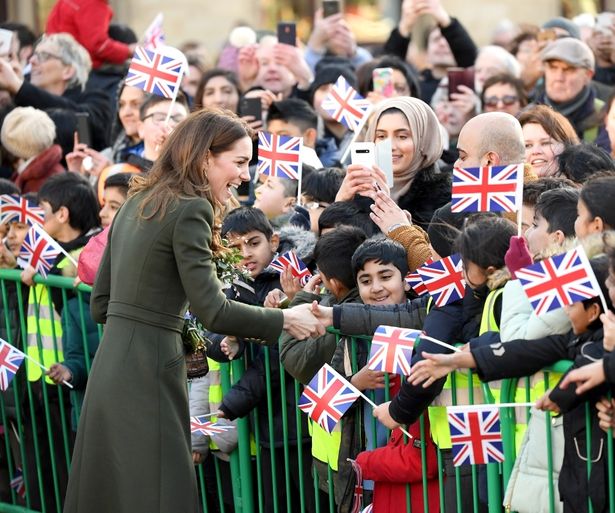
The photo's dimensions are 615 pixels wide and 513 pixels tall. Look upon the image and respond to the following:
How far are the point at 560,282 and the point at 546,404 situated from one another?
1.30ft

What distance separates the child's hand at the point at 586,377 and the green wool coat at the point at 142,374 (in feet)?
4.42

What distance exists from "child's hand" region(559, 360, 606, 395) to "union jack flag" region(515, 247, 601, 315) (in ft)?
0.75

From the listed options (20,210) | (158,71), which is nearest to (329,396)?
(20,210)

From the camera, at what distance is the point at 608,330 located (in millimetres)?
4418

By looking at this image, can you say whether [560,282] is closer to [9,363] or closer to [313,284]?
[313,284]

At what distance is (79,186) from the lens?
7.81 meters

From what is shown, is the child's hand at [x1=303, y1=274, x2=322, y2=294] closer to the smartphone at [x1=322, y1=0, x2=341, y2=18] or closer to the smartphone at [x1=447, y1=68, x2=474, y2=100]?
→ the smartphone at [x1=447, y1=68, x2=474, y2=100]

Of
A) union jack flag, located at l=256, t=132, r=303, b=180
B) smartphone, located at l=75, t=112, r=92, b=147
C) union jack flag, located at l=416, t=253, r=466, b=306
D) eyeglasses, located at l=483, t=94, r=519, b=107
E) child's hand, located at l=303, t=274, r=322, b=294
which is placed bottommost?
union jack flag, located at l=416, t=253, r=466, b=306

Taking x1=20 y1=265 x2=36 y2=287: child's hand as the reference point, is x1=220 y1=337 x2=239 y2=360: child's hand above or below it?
below

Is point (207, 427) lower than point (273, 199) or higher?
lower

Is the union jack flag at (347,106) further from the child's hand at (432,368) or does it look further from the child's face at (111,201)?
the child's hand at (432,368)

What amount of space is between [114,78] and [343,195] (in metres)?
5.42

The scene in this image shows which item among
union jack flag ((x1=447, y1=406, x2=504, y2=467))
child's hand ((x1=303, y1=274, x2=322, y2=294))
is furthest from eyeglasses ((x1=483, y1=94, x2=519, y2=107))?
union jack flag ((x1=447, y1=406, x2=504, y2=467))

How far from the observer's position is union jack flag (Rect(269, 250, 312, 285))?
623cm
